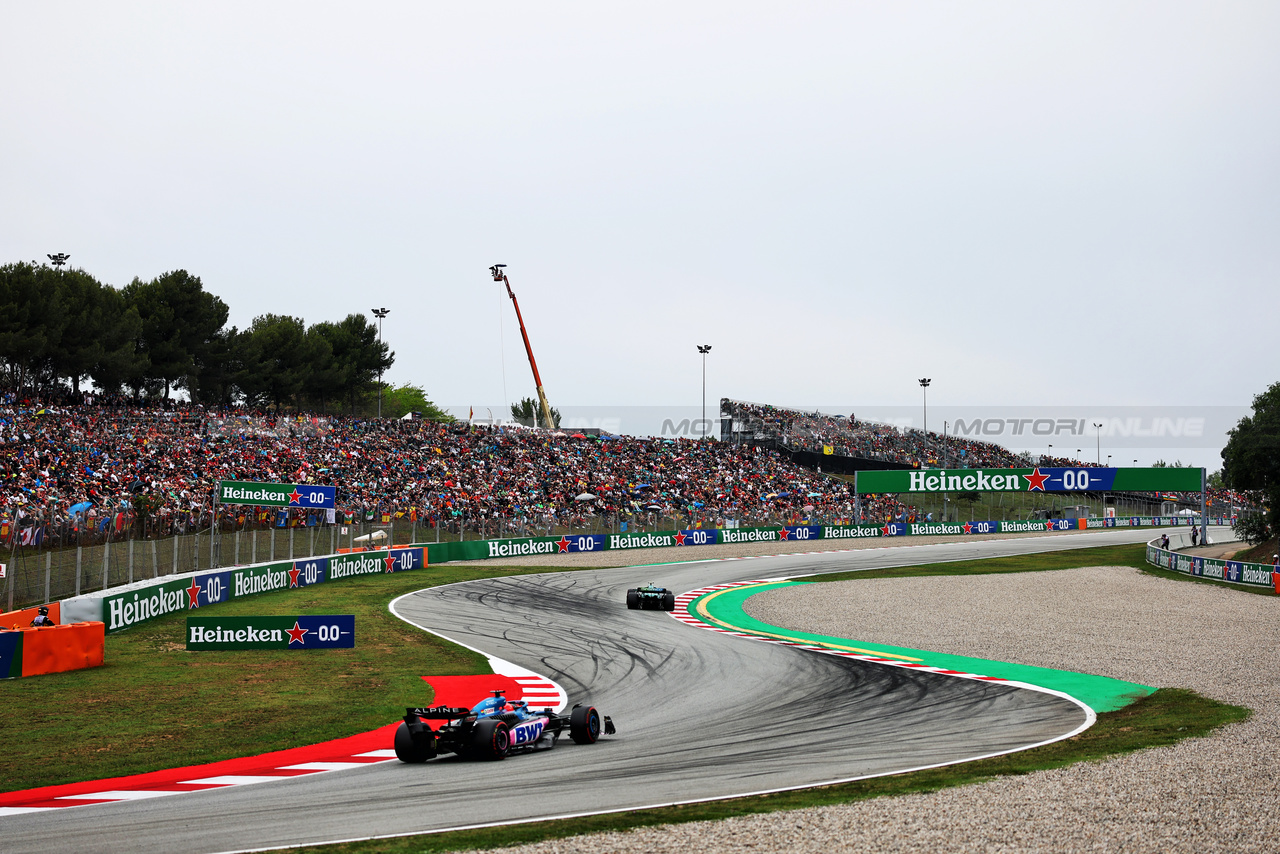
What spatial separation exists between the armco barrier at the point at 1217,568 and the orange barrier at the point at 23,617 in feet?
113

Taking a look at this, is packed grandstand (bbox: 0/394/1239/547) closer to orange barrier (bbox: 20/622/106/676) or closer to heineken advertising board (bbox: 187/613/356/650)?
heineken advertising board (bbox: 187/613/356/650)

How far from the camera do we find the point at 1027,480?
2397 inches

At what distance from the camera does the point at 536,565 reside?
42531 millimetres

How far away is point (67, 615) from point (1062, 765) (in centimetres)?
1889

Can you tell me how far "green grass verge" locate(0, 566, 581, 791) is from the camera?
11852 millimetres

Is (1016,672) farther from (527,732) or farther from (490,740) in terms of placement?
(490,740)

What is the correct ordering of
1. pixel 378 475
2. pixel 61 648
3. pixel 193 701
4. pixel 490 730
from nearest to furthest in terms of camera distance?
1. pixel 490 730
2. pixel 193 701
3. pixel 61 648
4. pixel 378 475

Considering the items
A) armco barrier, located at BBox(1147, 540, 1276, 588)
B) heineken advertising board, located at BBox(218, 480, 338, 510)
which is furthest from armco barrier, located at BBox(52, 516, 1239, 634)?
armco barrier, located at BBox(1147, 540, 1276, 588)

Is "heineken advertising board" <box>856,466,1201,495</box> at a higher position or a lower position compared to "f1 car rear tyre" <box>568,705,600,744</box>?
higher

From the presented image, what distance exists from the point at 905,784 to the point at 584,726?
4153 mm

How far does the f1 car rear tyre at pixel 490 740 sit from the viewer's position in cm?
1148

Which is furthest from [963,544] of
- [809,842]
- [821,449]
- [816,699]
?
[809,842]

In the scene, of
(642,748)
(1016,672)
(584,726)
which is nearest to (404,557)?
(1016,672)

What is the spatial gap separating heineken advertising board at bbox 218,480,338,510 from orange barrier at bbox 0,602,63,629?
1005 centimetres
